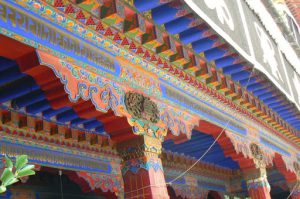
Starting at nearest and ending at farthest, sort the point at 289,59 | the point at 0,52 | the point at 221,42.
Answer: the point at 0,52
the point at 221,42
the point at 289,59

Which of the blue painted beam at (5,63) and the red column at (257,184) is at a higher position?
the blue painted beam at (5,63)

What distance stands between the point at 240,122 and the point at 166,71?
232 cm

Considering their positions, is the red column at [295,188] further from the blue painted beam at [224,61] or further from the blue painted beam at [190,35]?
the blue painted beam at [190,35]

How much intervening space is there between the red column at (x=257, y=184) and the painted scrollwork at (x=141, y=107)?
3.07 meters

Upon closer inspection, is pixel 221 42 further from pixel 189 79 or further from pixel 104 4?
pixel 104 4

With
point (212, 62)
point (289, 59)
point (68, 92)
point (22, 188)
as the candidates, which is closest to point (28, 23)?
point (68, 92)

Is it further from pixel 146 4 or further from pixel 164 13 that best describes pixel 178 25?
pixel 146 4

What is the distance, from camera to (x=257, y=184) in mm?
6320

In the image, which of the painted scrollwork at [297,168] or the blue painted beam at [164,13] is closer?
the blue painted beam at [164,13]

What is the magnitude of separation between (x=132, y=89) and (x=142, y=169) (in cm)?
76

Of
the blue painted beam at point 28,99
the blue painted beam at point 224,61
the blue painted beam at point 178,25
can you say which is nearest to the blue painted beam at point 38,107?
the blue painted beam at point 28,99

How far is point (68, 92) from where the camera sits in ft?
9.75

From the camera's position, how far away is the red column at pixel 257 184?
630cm

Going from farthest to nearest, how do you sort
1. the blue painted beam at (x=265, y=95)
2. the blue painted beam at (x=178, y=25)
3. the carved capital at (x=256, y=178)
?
the blue painted beam at (x=265, y=95) < the carved capital at (x=256, y=178) < the blue painted beam at (x=178, y=25)
